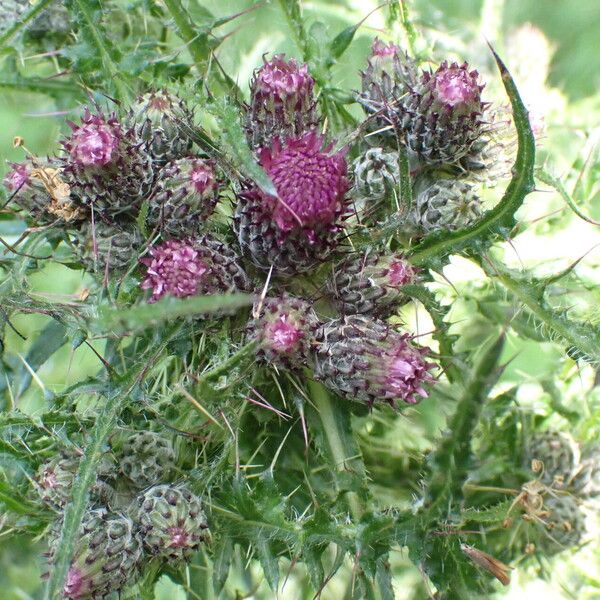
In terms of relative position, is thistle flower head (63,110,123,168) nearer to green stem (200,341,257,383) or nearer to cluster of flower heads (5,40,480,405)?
cluster of flower heads (5,40,480,405)

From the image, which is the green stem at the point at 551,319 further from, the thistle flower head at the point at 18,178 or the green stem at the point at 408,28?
the thistle flower head at the point at 18,178

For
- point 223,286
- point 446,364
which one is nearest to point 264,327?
point 223,286

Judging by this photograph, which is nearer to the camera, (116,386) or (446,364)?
(116,386)

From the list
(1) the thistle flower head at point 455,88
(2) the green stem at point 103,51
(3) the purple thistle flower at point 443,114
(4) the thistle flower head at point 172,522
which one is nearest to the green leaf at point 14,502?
(4) the thistle flower head at point 172,522

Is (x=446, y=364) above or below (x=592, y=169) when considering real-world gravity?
below

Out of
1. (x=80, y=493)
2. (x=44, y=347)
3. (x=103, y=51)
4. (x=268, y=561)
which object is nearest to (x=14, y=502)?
(x=80, y=493)

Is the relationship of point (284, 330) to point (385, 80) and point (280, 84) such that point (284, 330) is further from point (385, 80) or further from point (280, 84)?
point (385, 80)

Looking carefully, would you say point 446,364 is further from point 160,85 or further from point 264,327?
point 160,85
